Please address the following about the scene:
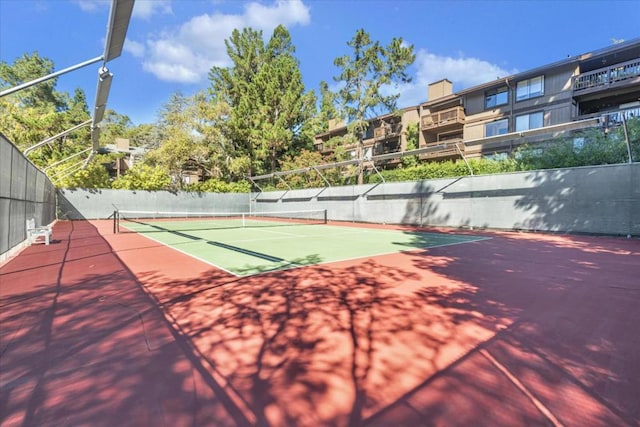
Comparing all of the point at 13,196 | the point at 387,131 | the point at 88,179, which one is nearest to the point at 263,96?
the point at 387,131

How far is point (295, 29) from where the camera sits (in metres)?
31.3

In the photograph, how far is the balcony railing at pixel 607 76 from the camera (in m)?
18.5

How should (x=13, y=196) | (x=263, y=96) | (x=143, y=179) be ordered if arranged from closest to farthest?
(x=13, y=196), (x=143, y=179), (x=263, y=96)

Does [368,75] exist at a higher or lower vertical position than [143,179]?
higher

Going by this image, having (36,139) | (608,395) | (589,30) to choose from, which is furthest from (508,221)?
(36,139)

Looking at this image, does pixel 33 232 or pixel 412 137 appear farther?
pixel 412 137

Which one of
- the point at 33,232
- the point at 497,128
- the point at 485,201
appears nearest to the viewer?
the point at 33,232

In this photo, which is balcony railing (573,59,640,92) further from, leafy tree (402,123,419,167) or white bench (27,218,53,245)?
white bench (27,218,53,245)

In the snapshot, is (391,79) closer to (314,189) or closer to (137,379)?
(314,189)

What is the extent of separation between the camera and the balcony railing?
18.5 m

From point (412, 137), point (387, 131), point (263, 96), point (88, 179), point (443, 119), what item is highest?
point (263, 96)

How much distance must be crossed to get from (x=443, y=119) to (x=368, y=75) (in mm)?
7381

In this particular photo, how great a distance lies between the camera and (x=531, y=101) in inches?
859

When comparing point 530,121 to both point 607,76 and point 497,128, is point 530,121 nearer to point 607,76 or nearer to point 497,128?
point 497,128
